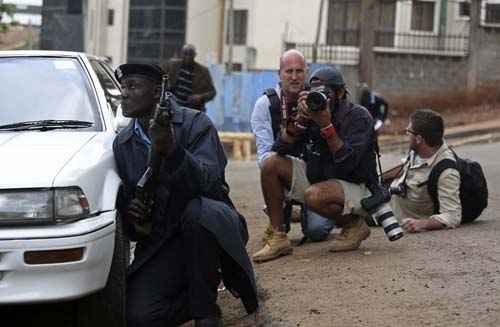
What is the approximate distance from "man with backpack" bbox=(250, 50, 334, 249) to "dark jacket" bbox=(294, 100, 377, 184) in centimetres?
19

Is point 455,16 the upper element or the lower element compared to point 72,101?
upper

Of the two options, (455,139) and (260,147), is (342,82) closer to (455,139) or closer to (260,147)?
(260,147)

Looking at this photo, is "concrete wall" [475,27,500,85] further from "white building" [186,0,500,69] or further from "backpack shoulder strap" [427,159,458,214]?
"backpack shoulder strap" [427,159,458,214]

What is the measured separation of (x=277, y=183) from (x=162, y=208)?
168 centimetres

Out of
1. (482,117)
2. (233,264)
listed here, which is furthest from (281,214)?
(482,117)

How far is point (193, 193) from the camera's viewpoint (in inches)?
193

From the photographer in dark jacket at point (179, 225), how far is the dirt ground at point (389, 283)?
1.46 feet

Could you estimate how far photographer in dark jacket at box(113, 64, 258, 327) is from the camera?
4.89 m

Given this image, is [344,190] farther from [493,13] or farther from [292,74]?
[493,13]

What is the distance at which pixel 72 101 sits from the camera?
576 cm

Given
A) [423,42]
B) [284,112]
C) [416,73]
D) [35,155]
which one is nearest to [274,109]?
[284,112]

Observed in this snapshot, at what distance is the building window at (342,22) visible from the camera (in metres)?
30.0

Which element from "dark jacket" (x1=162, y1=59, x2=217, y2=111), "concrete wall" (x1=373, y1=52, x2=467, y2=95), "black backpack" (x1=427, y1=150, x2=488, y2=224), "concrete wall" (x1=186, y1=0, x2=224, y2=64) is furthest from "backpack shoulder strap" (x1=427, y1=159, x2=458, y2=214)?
"concrete wall" (x1=186, y1=0, x2=224, y2=64)

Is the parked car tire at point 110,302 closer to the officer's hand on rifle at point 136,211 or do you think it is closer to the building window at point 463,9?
the officer's hand on rifle at point 136,211
